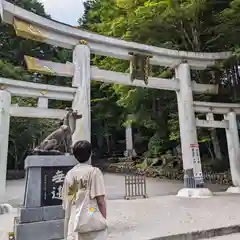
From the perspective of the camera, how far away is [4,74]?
19.9m

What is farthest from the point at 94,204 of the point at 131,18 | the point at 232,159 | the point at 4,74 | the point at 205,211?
the point at 4,74

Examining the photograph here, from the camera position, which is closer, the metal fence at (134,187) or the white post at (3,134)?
the white post at (3,134)

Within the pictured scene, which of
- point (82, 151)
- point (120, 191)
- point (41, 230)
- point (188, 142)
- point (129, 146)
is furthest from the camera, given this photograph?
point (129, 146)

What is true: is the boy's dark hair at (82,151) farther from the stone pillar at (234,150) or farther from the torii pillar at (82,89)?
the stone pillar at (234,150)

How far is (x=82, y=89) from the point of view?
857 cm

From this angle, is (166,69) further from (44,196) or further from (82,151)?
(82,151)

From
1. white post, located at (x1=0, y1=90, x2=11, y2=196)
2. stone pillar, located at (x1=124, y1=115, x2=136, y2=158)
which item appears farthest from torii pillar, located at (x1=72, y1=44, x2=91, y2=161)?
stone pillar, located at (x1=124, y1=115, x2=136, y2=158)

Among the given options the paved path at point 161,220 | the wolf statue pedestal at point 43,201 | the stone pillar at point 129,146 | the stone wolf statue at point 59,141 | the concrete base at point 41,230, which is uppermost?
the stone pillar at point 129,146

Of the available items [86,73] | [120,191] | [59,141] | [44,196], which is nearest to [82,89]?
[86,73]

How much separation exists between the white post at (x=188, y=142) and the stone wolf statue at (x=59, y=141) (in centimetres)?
584

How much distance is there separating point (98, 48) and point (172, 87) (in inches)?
132

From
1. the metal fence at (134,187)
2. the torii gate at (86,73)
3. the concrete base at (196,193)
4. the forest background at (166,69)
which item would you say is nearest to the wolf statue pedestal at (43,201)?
the torii gate at (86,73)

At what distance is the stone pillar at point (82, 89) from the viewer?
27.6 ft

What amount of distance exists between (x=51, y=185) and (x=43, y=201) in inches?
11.1
